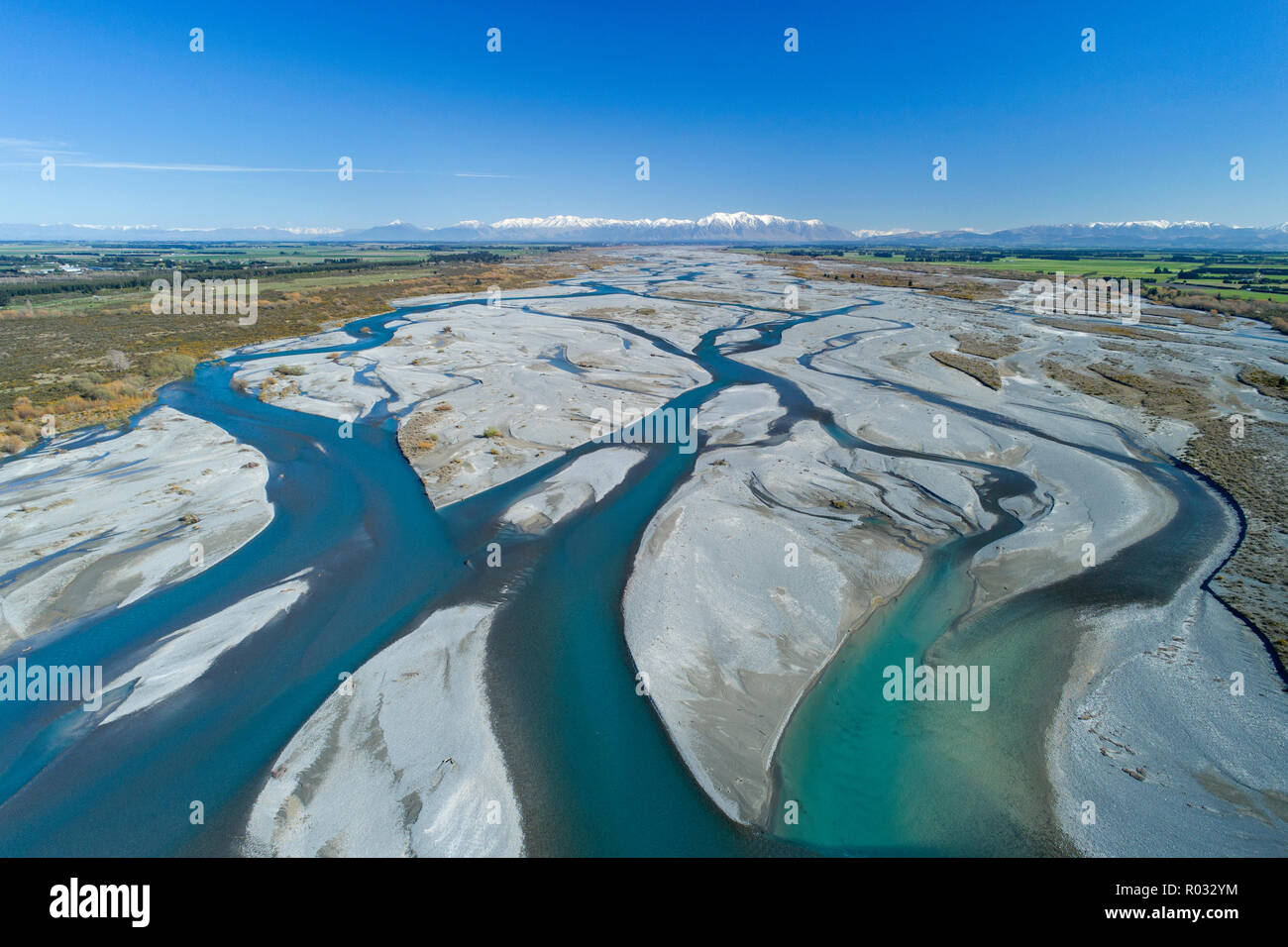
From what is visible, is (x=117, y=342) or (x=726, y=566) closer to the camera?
(x=726, y=566)

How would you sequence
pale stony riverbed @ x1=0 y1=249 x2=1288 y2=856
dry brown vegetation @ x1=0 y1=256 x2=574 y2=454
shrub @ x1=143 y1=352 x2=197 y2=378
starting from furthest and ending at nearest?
shrub @ x1=143 y1=352 x2=197 y2=378 < dry brown vegetation @ x1=0 y1=256 x2=574 y2=454 < pale stony riverbed @ x1=0 y1=249 x2=1288 y2=856

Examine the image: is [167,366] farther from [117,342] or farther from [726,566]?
[726,566]

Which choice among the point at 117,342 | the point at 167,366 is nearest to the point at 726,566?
the point at 167,366

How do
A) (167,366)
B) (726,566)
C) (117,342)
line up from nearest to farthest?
(726,566), (167,366), (117,342)

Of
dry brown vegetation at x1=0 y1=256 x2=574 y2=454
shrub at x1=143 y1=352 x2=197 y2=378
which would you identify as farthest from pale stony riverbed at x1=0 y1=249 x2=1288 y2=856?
dry brown vegetation at x1=0 y1=256 x2=574 y2=454

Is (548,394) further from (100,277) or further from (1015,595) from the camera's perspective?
(100,277)

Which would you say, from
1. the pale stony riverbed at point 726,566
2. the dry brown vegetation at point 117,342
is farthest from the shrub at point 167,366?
the pale stony riverbed at point 726,566

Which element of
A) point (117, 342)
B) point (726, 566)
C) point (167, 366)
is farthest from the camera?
point (117, 342)

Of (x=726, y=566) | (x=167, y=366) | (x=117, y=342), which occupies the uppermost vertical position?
(x=117, y=342)

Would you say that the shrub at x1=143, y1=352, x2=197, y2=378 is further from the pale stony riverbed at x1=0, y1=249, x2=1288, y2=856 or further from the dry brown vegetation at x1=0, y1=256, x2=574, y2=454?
the pale stony riverbed at x1=0, y1=249, x2=1288, y2=856

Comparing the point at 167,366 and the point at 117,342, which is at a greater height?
the point at 117,342
